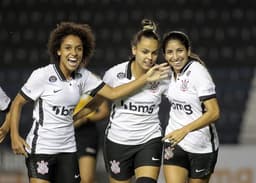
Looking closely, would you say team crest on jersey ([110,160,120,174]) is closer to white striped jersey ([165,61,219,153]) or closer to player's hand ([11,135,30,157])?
white striped jersey ([165,61,219,153])

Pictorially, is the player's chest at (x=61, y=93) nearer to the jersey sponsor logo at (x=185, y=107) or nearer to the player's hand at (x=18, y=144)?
the player's hand at (x=18, y=144)

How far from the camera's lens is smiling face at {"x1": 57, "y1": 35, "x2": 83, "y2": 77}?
19.0 feet

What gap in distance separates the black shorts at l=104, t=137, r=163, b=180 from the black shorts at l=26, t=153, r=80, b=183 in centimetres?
42

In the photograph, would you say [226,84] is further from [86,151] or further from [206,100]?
[206,100]

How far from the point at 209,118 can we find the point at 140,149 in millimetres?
634

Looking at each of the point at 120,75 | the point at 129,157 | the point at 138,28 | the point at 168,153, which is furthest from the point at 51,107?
the point at 138,28

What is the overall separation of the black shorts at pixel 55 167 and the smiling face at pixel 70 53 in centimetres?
57

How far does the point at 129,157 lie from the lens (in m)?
6.19

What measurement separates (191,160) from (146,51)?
33.0 inches

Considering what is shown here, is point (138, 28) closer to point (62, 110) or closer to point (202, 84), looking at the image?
point (202, 84)

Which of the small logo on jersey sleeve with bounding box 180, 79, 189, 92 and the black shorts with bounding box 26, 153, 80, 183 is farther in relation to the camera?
the small logo on jersey sleeve with bounding box 180, 79, 189, 92

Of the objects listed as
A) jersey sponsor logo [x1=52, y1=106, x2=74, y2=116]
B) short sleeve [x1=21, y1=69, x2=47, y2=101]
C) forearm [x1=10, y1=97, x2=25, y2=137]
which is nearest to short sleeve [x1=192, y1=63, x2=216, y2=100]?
jersey sponsor logo [x1=52, y1=106, x2=74, y2=116]

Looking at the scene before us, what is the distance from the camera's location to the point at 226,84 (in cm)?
1045

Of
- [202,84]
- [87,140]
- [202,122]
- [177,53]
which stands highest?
[177,53]
